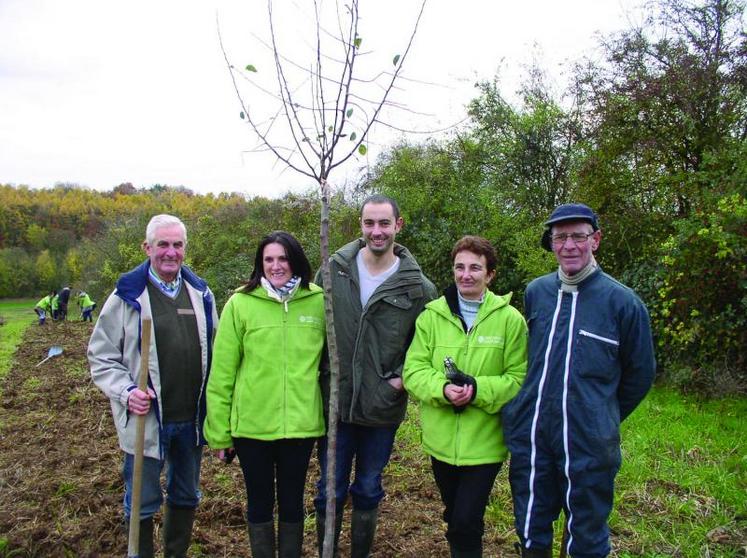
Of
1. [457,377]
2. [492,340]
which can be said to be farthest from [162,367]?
[492,340]

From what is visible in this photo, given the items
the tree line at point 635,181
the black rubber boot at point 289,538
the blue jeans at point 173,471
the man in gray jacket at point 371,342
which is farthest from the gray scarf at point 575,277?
the tree line at point 635,181

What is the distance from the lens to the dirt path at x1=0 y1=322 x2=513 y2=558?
3.78m

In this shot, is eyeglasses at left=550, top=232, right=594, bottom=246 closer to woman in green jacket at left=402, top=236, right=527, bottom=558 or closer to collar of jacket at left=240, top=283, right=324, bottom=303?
woman in green jacket at left=402, top=236, right=527, bottom=558

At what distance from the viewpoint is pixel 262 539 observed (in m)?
2.91

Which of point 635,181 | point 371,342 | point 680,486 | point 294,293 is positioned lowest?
point 680,486

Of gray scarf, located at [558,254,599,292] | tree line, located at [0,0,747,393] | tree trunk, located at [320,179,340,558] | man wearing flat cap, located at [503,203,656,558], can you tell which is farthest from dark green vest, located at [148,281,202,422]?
tree line, located at [0,0,747,393]

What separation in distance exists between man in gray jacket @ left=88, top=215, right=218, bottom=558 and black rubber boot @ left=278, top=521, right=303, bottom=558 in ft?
1.88

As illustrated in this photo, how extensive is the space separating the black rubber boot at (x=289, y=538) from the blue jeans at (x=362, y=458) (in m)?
0.22

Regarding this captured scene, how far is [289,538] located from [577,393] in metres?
1.63

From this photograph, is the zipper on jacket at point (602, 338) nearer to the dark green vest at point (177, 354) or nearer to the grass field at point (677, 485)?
the grass field at point (677, 485)

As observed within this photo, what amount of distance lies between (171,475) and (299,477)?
0.77 meters

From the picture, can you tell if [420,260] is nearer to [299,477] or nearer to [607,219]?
[607,219]

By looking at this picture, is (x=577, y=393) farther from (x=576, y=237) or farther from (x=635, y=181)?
(x=635, y=181)

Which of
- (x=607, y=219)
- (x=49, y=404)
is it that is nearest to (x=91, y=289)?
(x=49, y=404)
